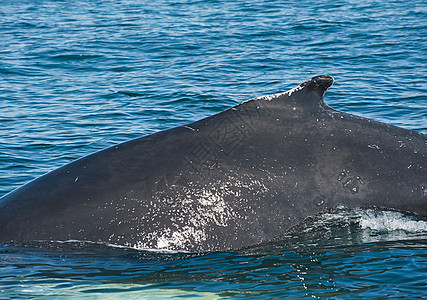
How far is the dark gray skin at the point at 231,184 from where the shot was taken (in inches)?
263

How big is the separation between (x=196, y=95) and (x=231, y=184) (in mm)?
10917

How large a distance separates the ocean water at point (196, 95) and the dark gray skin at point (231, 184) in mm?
204

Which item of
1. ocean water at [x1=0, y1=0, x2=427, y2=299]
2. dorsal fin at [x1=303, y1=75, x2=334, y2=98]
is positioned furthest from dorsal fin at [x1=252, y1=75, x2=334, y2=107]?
ocean water at [x1=0, y1=0, x2=427, y2=299]

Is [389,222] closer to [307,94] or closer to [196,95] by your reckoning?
[307,94]

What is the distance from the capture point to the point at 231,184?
22.1ft

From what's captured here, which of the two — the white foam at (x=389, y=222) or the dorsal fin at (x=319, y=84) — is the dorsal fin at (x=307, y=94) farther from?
the white foam at (x=389, y=222)

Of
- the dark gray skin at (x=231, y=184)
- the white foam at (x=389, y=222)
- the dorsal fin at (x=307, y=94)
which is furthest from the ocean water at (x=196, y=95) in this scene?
the dorsal fin at (x=307, y=94)

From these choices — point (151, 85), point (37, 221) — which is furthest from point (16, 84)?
point (37, 221)

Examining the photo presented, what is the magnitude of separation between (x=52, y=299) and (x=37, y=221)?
2.81 ft

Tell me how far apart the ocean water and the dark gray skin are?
8.0 inches

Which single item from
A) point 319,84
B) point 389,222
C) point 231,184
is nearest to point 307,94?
point 319,84

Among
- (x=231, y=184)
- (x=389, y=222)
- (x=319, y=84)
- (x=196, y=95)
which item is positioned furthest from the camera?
(x=196, y=95)

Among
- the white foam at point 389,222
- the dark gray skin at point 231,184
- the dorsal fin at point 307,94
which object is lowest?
the white foam at point 389,222

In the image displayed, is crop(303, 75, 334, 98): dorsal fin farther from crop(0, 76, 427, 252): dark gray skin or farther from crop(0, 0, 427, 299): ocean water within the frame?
crop(0, 0, 427, 299): ocean water
